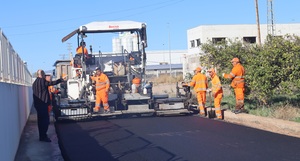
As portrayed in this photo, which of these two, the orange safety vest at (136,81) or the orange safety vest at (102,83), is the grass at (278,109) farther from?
the orange safety vest at (102,83)

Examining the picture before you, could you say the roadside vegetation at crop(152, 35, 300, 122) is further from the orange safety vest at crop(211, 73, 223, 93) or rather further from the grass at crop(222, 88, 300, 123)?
the orange safety vest at crop(211, 73, 223, 93)

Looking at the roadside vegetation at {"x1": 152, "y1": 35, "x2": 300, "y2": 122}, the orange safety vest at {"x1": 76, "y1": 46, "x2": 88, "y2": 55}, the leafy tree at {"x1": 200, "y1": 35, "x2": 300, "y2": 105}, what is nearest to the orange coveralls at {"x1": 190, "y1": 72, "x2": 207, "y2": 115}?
the roadside vegetation at {"x1": 152, "y1": 35, "x2": 300, "y2": 122}

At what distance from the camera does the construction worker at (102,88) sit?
14492 mm

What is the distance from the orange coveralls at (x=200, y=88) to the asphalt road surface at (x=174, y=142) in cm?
160

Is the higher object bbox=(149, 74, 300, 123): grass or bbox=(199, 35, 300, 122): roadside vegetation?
bbox=(199, 35, 300, 122): roadside vegetation

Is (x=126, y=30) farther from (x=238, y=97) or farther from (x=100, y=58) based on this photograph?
(x=238, y=97)

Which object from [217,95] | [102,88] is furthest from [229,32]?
[102,88]

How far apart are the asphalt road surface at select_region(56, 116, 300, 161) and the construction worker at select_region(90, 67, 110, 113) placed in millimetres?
1318

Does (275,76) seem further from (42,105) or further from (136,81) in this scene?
(42,105)

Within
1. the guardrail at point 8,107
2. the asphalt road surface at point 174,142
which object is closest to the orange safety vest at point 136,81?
the asphalt road surface at point 174,142

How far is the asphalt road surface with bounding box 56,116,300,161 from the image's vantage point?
801cm

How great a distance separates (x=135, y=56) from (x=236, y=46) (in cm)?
342

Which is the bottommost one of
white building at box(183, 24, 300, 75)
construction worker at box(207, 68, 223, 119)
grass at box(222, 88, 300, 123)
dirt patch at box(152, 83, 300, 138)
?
dirt patch at box(152, 83, 300, 138)

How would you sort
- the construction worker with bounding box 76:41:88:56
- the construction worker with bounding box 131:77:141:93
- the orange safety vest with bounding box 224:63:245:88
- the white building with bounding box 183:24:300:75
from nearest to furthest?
1. the orange safety vest with bounding box 224:63:245:88
2. the construction worker with bounding box 76:41:88:56
3. the construction worker with bounding box 131:77:141:93
4. the white building with bounding box 183:24:300:75
